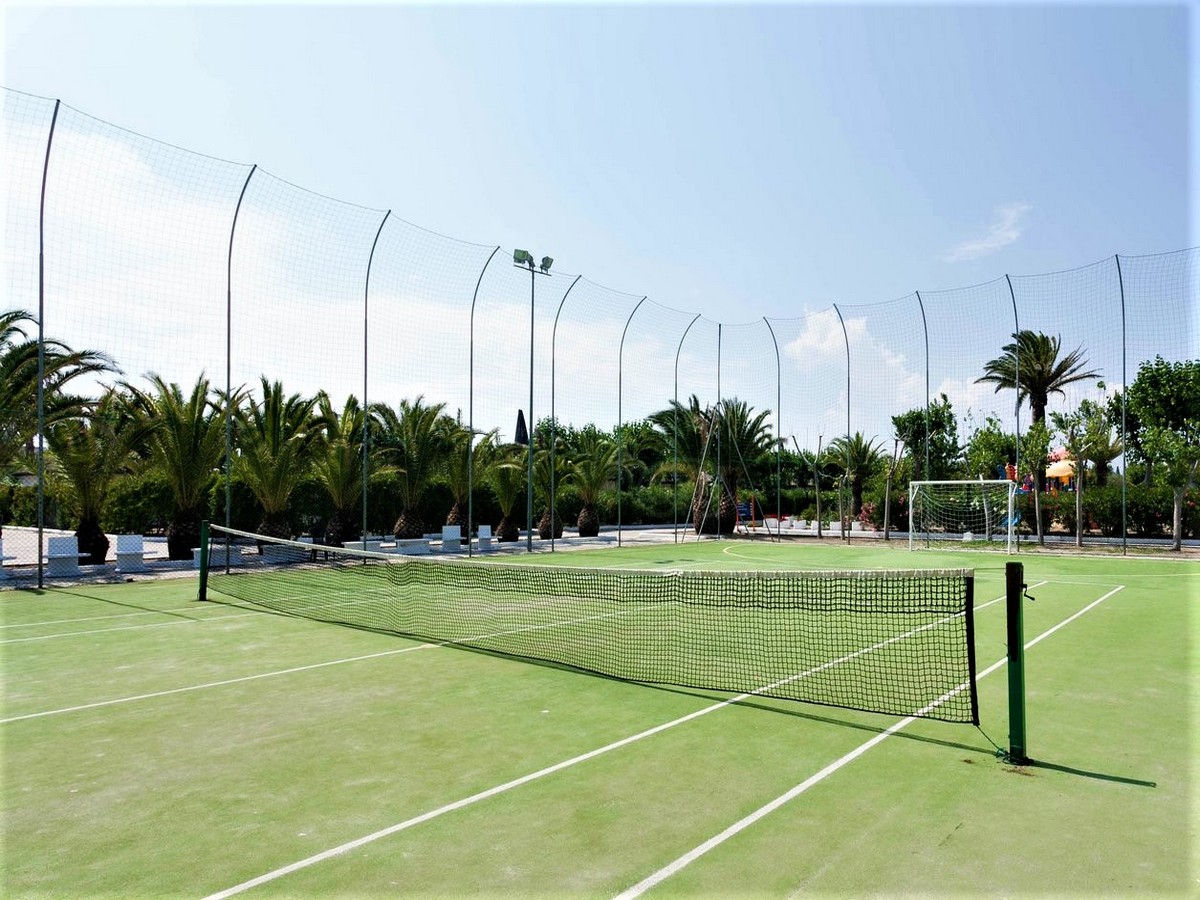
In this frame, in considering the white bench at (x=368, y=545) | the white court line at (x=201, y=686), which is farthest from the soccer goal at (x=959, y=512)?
the white court line at (x=201, y=686)

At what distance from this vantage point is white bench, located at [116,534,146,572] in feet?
62.4

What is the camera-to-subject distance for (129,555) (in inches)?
755

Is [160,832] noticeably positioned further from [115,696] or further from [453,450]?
[453,450]

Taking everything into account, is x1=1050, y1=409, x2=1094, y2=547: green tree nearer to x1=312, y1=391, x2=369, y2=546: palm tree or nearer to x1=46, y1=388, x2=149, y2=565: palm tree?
x1=312, y1=391, x2=369, y2=546: palm tree

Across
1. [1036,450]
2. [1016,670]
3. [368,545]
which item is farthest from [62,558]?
[1036,450]

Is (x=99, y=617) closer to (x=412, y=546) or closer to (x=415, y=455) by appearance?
(x=412, y=546)

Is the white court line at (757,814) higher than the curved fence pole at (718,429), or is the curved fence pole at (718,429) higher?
the curved fence pole at (718,429)

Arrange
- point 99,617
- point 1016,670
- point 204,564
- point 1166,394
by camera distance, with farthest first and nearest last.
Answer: point 1166,394 < point 204,564 < point 99,617 < point 1016,670

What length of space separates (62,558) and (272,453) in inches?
222

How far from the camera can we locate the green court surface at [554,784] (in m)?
4.20

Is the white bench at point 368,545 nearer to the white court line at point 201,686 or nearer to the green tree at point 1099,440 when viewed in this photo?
Answer: the white court line at point 201,686

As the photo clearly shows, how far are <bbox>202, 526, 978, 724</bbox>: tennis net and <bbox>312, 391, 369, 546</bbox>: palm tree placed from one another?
580 centimetres

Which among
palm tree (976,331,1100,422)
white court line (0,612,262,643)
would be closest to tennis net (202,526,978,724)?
white court line (0,612,262,643)

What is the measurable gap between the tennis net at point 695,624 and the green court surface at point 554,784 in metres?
0.57
